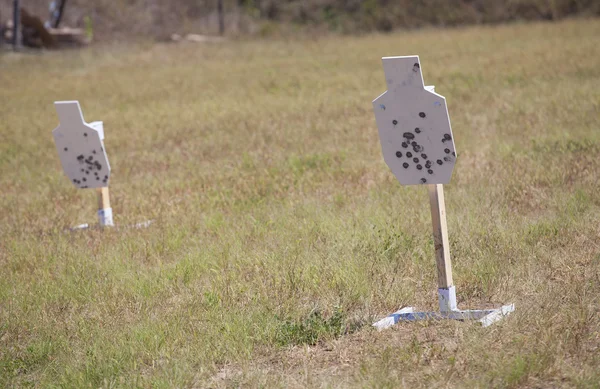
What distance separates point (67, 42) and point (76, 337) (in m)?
33.6

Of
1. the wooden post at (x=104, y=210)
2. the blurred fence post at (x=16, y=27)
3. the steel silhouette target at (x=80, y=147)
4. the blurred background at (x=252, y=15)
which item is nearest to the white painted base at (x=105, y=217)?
the wooden post at (x=104, y=210)

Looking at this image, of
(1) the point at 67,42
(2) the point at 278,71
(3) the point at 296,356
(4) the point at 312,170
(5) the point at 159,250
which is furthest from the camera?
(1) the point at 67,42

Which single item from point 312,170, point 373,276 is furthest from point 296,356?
point 312,170

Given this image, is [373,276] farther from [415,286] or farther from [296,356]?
[296,356]

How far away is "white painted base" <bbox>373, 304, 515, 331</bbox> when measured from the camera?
5.14 m

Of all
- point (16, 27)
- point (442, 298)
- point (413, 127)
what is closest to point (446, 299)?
point (442, 298)

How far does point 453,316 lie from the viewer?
5258 millimetres

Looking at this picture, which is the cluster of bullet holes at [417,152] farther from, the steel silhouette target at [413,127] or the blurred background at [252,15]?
the blurred background at [252,15]

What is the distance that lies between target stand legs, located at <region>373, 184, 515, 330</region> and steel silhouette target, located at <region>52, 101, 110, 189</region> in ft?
13.7

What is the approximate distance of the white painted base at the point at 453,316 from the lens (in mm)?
5141

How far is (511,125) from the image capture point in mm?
12484

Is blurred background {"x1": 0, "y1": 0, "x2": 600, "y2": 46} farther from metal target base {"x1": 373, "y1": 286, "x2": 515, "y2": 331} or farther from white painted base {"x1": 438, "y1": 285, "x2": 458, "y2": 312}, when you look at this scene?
white painted base {"x1": 438, "y1": 285, "x2": 458, "y2": 312}

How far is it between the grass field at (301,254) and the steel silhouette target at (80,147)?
59cm

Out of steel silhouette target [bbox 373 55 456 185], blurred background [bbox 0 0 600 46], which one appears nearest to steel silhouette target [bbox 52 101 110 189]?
steel silhouette target [bbox 373 55 456 185]
